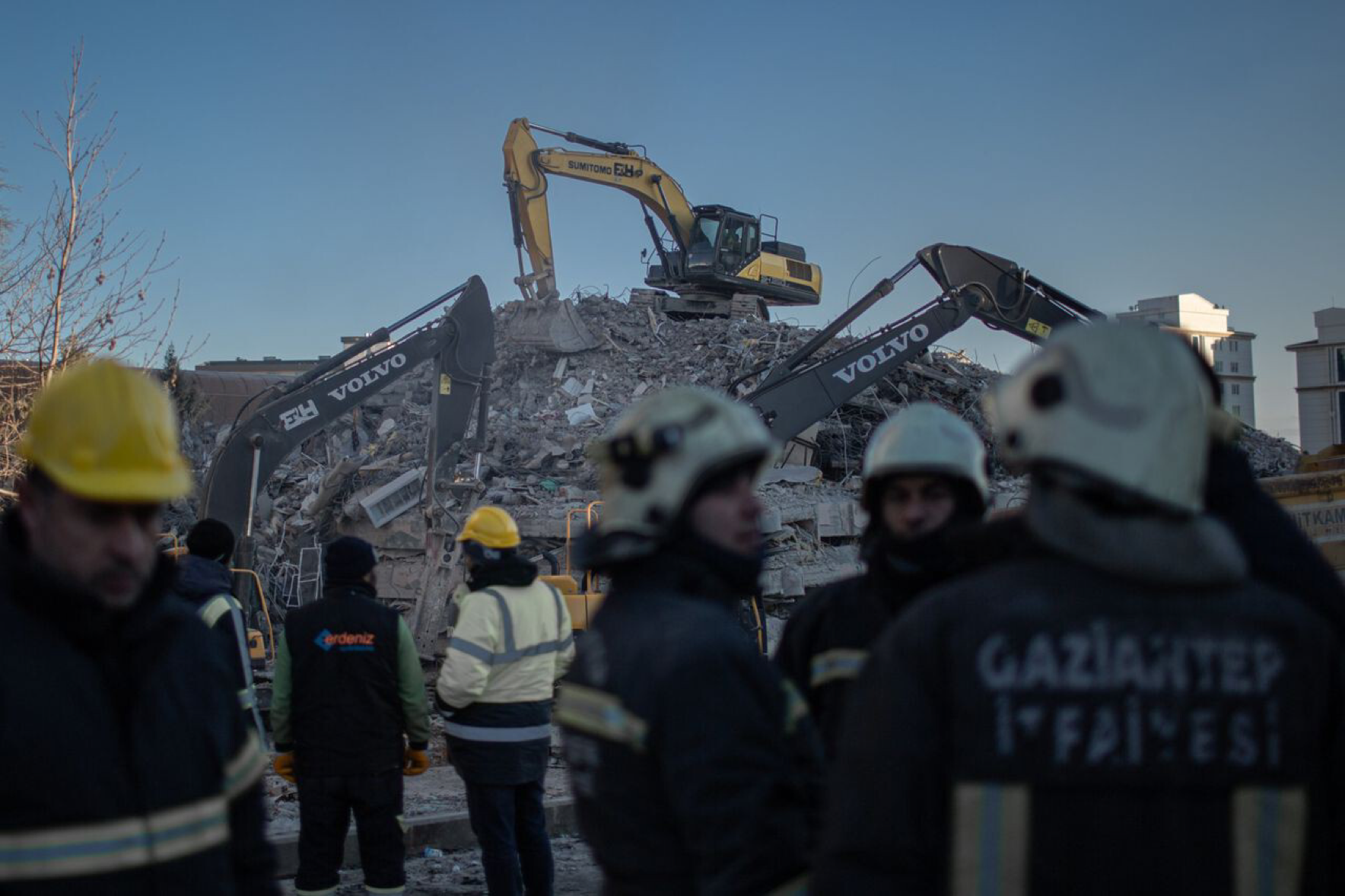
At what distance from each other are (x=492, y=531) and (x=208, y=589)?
133 centimetres

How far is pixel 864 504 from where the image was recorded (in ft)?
10.5

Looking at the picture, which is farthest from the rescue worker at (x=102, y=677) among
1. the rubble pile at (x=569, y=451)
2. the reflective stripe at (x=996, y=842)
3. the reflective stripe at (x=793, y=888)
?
the rubble pile at (x=569, y=451)

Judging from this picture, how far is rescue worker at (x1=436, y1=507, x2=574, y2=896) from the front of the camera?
16.9 feet

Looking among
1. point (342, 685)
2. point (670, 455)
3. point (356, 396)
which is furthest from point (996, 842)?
point (356, 396)

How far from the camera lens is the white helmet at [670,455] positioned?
82.4 inches

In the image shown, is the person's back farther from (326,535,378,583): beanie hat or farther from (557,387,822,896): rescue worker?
(557,387,822,896): rescue worker

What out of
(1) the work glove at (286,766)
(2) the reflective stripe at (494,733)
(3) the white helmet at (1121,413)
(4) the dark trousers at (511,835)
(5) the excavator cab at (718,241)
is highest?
(5) the excavator cab at (718,241)

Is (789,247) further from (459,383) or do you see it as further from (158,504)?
(158,504)

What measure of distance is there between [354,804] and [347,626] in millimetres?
840

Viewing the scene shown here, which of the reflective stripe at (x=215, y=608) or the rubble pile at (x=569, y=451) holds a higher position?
the rubble pile at (x=569, y=451)

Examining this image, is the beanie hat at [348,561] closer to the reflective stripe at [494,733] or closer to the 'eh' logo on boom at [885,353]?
the reflective stripe at [494,733]

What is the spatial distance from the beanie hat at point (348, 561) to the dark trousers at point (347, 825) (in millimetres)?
911

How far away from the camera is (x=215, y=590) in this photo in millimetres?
5203

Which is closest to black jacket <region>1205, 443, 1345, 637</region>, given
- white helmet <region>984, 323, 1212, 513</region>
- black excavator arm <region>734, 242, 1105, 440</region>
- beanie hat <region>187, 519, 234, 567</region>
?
white helmet <region>984, 323, 1212, 513</region>
